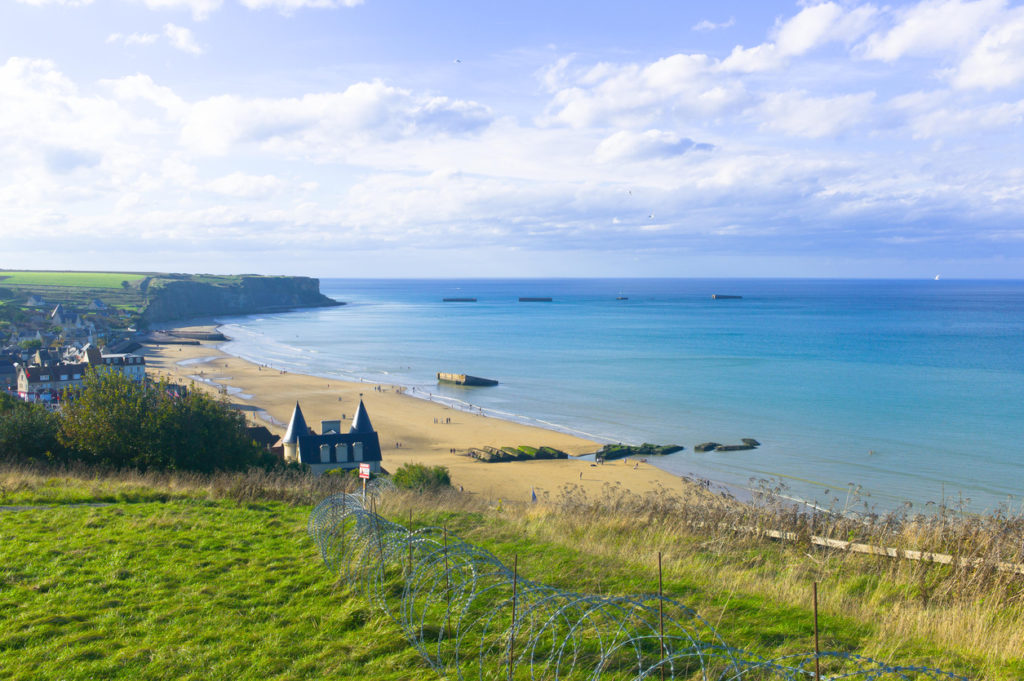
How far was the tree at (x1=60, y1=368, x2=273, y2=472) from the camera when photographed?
18036mm

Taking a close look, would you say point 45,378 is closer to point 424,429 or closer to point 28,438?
point 424,429

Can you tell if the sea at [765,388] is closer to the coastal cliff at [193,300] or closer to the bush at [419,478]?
the bush at [419,478]

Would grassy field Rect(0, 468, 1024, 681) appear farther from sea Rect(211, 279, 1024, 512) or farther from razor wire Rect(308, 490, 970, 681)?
sea Rect(211, 279, 1024, 512)

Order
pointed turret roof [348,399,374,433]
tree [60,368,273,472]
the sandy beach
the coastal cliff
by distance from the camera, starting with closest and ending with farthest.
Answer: tree [60,368,273,472] → pointed turret roof [348,399,374,433] → the sandy beach → the coastal cliff

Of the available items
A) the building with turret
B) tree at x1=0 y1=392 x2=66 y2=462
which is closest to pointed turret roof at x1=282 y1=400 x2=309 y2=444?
the building with turret

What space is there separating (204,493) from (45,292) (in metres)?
181

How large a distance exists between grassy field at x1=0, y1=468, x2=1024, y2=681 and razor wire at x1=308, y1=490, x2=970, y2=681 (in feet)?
1.12

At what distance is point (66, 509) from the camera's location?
12430mm

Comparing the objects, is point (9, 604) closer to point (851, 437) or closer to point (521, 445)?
point (521, 445)

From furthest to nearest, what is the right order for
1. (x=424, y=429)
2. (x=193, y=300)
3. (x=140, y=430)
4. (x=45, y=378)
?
1. (x=193, y=300)
2. (x=45, y=378)
3. (x=424, y=429)
4. (x=140, y=430)

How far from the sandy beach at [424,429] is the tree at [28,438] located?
10.2 m

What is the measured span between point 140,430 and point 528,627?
15.1 meters

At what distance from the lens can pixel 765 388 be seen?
2335 inches

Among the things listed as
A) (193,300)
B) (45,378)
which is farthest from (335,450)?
(193,300)
